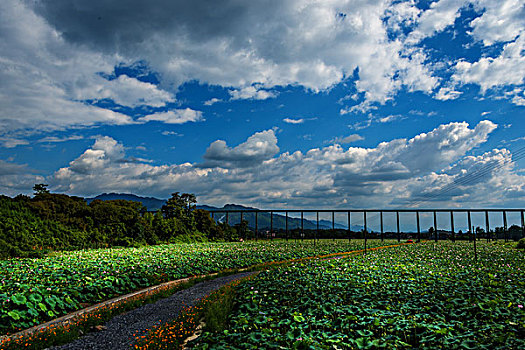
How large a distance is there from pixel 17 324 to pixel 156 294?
3249mm

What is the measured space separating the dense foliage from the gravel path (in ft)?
30.4

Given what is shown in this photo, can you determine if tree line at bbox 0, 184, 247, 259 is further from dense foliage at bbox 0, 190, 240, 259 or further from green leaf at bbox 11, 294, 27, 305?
green leaf at bbox 11, 294, 27, 305

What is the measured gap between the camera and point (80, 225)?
66.1 feet

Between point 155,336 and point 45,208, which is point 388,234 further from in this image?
point 155,336

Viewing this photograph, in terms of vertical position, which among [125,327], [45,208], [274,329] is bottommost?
[125,327]

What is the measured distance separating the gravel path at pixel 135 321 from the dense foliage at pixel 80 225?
925cm

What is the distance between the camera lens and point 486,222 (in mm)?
30938

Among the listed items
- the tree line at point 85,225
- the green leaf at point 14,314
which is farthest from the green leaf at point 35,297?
the tree line at point 85,225

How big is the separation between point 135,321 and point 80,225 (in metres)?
15.1

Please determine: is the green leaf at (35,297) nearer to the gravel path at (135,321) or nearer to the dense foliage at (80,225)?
the gravel path at (135,321)

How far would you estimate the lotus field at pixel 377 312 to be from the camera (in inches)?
187

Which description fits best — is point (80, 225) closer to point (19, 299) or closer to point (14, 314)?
point (19, 299)

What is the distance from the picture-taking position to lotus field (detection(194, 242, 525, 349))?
15.6 ft

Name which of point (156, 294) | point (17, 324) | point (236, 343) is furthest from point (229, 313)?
point (17, 324)
